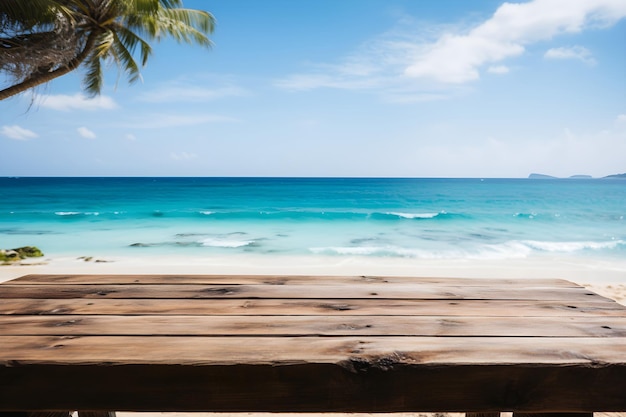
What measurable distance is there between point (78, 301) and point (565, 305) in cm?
165

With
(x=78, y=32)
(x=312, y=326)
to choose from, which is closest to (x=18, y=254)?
(x=78, y=32)

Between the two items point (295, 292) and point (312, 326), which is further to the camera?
point (295, 292)

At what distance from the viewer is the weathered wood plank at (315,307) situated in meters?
1.21

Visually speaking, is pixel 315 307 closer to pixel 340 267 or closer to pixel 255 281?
pixel 255 281

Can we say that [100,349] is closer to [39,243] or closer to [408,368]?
[408,368]

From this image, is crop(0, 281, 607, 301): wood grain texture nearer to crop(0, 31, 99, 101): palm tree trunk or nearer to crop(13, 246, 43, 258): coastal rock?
crop(0, 31, 99, 101): palm tree trunk

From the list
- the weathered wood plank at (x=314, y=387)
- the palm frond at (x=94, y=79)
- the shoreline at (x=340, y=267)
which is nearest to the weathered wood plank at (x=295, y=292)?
the weathered wood plank at (x=314, y=387)

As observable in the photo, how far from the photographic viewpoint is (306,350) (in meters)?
0.93

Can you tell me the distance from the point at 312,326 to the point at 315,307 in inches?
6.6

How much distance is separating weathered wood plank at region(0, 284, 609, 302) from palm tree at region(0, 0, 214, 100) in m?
7.26

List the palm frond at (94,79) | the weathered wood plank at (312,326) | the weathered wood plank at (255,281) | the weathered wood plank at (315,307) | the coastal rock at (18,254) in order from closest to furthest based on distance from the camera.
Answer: the weathered wood plank at (312,326) < the weathered wood plank at (315,307) < the weathered wood plank at (255,281) < the coastal rock at (18,254) < the palm frond at (94,79)

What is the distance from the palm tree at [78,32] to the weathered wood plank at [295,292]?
7.26 meters

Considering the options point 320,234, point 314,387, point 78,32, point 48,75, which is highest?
point 78,32

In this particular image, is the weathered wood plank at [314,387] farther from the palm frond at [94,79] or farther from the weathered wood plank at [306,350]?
the palm frond at [94,79]
